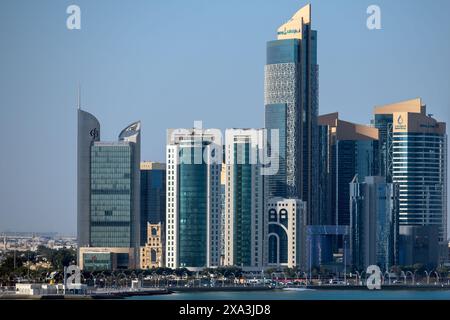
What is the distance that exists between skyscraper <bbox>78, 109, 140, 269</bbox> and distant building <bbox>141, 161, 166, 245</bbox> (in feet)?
1.88

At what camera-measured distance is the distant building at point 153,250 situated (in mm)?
35000

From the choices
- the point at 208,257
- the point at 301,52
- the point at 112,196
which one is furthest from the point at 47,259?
the point at 301,52

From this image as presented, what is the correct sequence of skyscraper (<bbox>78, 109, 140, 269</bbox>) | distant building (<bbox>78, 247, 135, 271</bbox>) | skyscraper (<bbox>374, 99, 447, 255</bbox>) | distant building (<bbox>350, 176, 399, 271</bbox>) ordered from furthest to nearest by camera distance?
distant building (<bbox>350, 176, 399, 271</bbox>) < skyscraper (<bbox>374, 99, 447, 255</bbox>) < skyscraper (<bbox>78, 109, 140, 269</bbox>) < distant building (<bbox>78, 247, 135, 271</bbox>)

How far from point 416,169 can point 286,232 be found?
4.55m

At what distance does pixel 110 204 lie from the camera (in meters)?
34.8

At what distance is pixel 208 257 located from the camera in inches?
1474

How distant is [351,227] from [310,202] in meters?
3.08

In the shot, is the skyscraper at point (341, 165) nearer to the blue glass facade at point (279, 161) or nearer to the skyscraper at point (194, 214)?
the blue glass facade at point (279, 161)

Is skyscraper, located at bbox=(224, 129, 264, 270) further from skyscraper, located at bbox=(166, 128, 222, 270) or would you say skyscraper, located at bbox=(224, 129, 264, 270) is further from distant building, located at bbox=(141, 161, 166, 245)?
distant building, located at bbox=(141, 161, 166, 245)

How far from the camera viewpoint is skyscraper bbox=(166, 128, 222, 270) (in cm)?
3672

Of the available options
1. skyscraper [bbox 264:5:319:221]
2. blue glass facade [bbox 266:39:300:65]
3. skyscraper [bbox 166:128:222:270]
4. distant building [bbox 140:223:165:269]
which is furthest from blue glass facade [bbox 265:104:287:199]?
distant building [bbox 140:223:165:269]

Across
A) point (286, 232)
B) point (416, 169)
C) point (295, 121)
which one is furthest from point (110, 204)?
point (416, 169)

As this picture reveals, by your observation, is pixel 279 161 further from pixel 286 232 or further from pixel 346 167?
pixel 346 167

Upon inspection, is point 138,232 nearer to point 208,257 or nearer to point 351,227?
point 208,257
